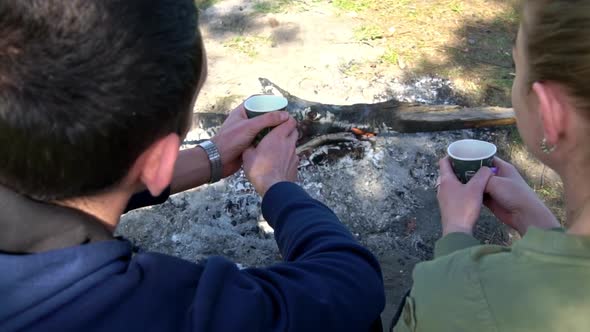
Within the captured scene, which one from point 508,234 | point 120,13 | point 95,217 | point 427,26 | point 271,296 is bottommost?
point 508,234

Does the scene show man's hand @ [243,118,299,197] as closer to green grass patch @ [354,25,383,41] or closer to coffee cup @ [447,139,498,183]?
coffee cup @ [447,139,498,183]

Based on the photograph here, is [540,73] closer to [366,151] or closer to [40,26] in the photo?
[40,26]

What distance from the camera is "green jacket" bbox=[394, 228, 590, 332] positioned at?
4.46ft

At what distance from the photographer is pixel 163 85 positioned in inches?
49.1

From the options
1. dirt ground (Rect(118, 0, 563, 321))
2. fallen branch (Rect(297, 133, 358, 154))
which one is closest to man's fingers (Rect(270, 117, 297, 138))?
dirt ground (Rect(118, 0, 563, 321))

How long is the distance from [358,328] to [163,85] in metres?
0.81

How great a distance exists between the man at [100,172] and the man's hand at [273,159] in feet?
2.36

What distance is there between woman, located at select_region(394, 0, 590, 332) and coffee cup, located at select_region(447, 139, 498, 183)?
533 millimetres

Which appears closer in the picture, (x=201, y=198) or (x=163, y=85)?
(x=163, y=85)

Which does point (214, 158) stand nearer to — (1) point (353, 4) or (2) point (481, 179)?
(2) point (481, 179)

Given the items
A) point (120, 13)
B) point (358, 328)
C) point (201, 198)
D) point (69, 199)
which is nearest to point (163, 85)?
point (120, 13)

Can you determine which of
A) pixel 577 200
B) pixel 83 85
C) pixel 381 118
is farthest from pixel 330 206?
pixel 83 85

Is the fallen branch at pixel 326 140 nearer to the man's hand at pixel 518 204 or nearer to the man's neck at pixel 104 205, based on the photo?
the man's hand at pixel 518 204

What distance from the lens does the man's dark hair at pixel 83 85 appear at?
112 centimetres
